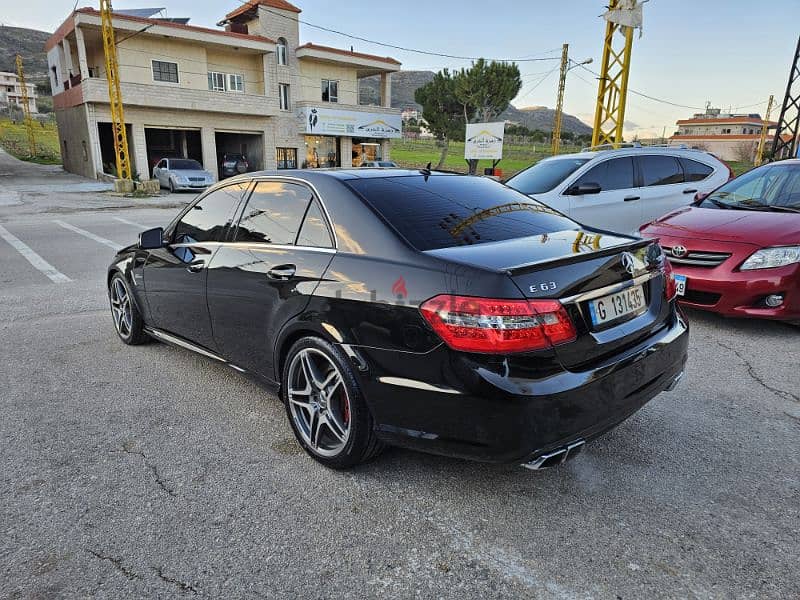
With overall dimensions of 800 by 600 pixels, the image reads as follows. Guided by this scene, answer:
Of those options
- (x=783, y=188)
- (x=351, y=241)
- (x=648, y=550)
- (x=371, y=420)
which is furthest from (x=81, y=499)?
(x=783, y=188)

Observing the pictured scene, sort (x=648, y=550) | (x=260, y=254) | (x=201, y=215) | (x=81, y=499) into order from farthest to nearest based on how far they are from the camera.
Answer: (x=201, y=215), (x=260, y=254), (x=81, y=499), (x=648, y=550)

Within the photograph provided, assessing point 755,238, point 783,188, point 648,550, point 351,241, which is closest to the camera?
point 648,550

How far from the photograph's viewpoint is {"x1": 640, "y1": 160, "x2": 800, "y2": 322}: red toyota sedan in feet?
15.2

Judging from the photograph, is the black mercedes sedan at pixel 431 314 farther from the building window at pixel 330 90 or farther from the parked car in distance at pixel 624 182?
the building window at pixel 330 90

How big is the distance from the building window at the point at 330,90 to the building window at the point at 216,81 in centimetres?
700

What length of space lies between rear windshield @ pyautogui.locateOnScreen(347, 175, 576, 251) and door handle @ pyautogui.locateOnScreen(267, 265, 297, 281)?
55cm

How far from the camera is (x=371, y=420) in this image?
8.39ft

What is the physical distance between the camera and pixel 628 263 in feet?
8.62

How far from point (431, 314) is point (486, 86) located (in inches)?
1867

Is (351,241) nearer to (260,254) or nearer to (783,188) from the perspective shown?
(260,254)

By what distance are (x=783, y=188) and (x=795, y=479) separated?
4113mm

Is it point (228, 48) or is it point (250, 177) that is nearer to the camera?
point (250, 177)

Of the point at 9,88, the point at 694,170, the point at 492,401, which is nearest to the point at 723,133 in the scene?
the point at 694,170

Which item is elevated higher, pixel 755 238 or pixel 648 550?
pixel 755 238
